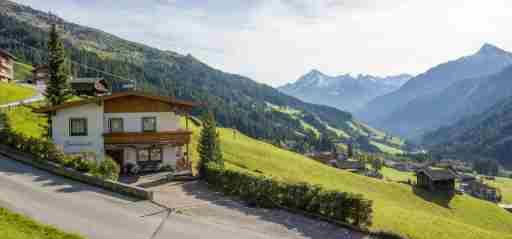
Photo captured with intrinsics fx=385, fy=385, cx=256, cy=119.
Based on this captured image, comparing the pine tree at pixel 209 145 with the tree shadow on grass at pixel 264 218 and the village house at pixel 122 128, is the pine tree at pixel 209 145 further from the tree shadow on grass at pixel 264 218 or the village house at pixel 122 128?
the tree shadow on grass at pixel 264 218

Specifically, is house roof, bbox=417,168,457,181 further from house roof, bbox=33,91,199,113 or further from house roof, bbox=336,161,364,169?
house roof, bbox=33,91,199,113

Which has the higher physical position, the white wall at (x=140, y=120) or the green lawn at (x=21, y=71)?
the green lawn at (x=21, y=71)

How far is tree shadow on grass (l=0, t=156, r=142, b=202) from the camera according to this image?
2748cm

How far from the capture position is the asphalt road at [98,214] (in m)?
20.1

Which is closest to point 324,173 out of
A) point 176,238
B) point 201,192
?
point 201,192

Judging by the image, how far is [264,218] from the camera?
80.3 ft

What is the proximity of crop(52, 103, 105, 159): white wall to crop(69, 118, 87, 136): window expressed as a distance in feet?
1.02

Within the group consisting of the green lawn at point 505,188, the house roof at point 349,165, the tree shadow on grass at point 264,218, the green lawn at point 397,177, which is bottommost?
the green lawn at point 505,188

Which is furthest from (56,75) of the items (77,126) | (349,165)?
(349,165)

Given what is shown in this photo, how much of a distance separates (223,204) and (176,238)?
7873mm

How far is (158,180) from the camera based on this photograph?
35500 millimetres

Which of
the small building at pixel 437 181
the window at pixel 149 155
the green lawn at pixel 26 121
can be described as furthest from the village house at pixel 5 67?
the small building at pixel 437 181

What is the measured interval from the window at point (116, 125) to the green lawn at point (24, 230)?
67.5 ft

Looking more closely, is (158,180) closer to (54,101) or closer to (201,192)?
(201,192)
